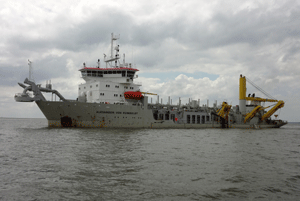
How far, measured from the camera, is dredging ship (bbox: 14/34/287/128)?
1185 inches

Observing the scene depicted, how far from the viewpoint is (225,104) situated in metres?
46.3

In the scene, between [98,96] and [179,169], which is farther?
[98,96]

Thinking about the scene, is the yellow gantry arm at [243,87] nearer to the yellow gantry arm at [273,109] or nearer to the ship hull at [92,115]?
the yellow gantry arm at [273,109]

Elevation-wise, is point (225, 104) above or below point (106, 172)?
above

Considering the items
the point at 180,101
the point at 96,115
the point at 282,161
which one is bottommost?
the point at 282,161

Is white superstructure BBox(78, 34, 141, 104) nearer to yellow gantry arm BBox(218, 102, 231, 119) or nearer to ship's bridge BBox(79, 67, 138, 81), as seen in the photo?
ship's bridge BBox(79, 67, 138, 81)

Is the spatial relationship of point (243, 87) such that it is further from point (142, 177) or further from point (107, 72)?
point (142, 177)

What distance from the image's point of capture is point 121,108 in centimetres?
3250

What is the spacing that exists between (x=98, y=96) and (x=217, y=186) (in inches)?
1124

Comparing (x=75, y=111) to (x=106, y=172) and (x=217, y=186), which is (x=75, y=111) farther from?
(x=217, y=186)

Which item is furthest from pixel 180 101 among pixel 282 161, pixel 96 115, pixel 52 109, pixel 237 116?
pixel 282 161

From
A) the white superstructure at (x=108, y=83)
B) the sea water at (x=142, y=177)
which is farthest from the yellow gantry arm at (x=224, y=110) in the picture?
the sea water at (x=142, y=177)

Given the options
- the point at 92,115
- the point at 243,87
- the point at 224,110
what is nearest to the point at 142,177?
the point at 92,115

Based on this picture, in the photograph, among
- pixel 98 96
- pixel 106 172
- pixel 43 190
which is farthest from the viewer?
pixel 98 96
